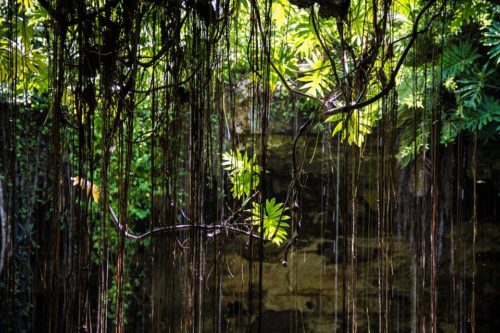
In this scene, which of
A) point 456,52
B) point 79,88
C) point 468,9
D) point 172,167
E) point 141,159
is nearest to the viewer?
point 79,88

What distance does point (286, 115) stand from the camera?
4500 millimetres

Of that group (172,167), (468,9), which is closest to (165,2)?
(172,167)

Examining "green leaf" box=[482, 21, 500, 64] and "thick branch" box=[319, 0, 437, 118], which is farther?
"green leaf" box=[482, 21, 500, 64]

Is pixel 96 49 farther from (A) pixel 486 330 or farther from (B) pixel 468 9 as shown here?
(A) pixel 486 330

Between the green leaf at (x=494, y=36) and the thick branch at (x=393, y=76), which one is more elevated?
the green leaf at (x=494, y=36)

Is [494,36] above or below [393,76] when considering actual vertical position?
above

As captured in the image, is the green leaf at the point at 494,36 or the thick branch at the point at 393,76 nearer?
the thick branch at the point at 393,76

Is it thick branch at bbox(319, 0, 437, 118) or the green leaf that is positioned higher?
the green leaf

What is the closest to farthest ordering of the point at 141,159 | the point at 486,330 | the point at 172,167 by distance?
1. the point at 172,167
2. the point at 141,159
3. the point at 486,330

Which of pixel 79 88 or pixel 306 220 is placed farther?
pixel 306 220

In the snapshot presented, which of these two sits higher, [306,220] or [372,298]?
[306,220]

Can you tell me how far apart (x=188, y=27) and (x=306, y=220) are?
3.47 meters

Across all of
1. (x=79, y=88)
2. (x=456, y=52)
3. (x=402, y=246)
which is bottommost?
(x=402, y=246)

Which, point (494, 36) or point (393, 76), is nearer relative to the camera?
point (393, 76)
